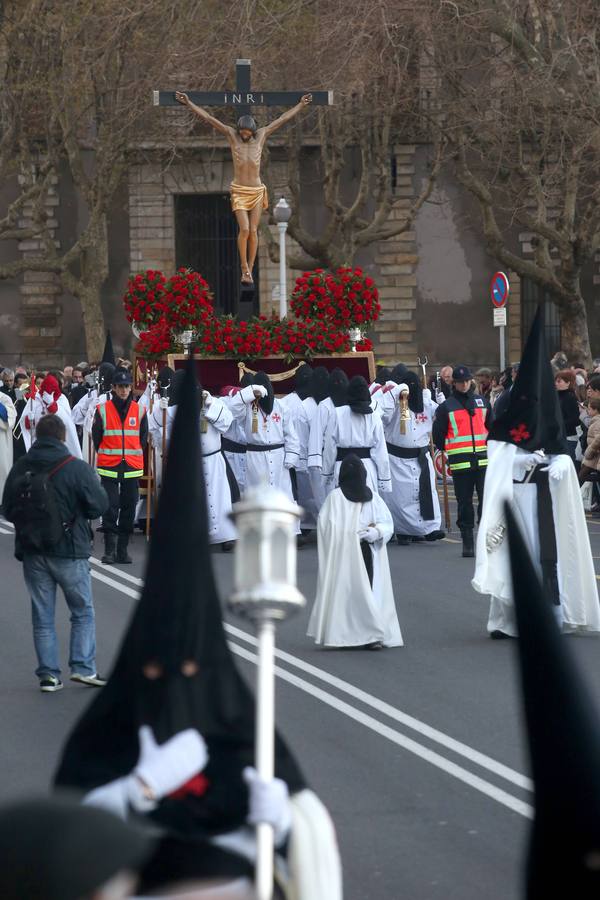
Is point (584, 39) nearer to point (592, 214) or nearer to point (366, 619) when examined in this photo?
point (592, 214)

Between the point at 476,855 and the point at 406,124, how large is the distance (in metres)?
33.6

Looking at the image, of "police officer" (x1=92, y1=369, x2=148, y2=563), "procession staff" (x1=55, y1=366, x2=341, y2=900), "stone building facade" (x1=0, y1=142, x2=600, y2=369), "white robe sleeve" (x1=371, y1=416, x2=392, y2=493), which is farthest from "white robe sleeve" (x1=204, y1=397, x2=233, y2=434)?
"stone building facade" (x1=0, y1=142, x2=600, y2=369)

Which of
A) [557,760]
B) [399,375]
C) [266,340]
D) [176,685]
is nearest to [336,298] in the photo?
[266,340]

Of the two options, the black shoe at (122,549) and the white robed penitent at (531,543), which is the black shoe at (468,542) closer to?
the black shoe at (122,549)

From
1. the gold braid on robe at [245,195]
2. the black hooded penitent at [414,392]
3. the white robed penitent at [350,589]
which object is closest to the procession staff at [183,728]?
the white robed penitent at [350,589]

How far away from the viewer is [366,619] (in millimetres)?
11461

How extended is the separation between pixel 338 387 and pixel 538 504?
6433 mm

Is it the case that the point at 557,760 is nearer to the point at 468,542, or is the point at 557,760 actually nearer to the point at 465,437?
the point at 468,542

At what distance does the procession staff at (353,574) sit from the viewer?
1150cm

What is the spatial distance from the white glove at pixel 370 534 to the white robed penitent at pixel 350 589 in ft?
0.09

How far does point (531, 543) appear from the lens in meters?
11.8

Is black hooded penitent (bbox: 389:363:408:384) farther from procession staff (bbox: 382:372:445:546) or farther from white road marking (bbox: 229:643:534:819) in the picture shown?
white road marking (bbox: 229:643:534:819)

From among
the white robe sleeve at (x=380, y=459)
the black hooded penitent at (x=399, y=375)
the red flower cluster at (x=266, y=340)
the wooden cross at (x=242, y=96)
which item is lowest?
the white robe sleeve at (x=380, y=459)

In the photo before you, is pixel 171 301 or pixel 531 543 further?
pixel 171 301
